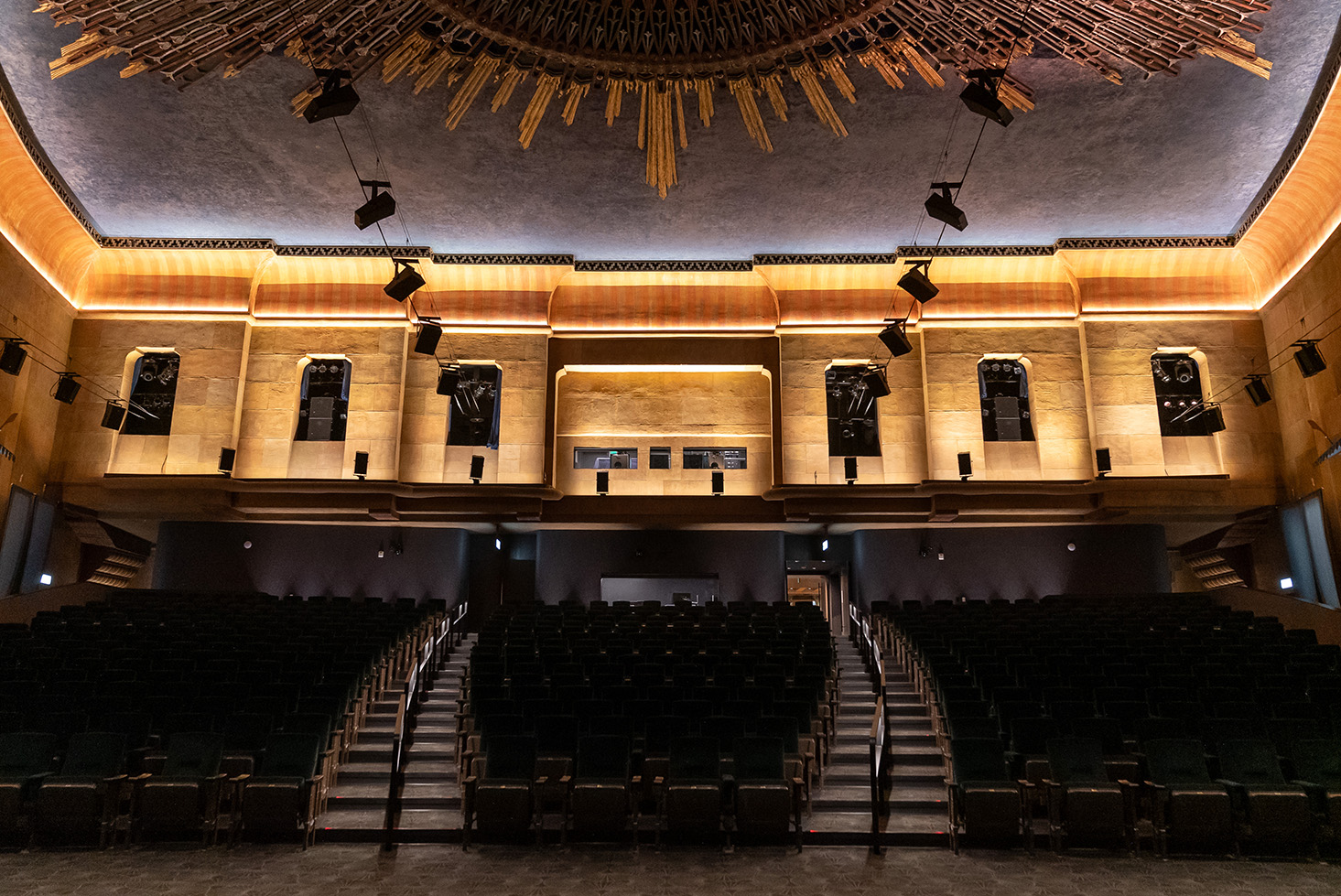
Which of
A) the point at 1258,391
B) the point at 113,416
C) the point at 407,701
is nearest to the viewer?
the point at 407,701

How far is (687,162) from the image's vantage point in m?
11.9

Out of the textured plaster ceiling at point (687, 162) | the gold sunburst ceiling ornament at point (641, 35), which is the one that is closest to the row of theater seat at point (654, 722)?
the gold sunburst ceiling ornament at point (641, 35)

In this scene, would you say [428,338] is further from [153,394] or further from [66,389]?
[66,389]

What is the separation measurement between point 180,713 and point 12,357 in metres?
7.51

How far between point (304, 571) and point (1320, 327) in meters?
16.1

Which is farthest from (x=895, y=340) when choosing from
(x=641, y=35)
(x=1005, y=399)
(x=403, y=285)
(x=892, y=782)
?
(x=641, y=35)

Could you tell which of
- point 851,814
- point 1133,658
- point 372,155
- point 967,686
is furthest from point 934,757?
point 372,155

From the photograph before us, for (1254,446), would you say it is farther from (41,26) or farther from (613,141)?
(41,26)

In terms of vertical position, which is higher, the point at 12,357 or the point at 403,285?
the point at 403,285

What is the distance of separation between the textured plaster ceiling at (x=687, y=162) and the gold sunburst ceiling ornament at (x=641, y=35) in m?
5.21

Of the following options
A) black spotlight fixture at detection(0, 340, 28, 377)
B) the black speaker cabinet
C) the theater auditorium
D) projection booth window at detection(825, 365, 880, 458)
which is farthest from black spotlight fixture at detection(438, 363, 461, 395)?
the black speaker cabinet

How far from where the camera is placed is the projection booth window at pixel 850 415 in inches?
583

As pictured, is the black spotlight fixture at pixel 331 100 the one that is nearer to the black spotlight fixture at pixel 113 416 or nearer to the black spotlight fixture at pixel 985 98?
the black spotlight fixture at pixel 985 98

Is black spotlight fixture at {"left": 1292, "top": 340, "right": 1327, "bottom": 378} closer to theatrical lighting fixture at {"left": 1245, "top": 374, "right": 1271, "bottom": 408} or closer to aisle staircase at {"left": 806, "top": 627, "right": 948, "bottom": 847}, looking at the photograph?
theatrical lighting fixture at {"left": 1245, "top": 374, "right": 1271, "bottom": 408}
